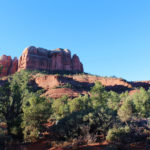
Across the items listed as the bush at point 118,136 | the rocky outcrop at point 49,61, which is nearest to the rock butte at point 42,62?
the rocky outcrop at point 49,61

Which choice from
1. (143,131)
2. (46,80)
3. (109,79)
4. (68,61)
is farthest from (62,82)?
(143,131)

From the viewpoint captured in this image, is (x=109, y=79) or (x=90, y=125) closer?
(x=90, y=125)

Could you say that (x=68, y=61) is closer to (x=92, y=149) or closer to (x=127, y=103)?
(x=127, y=103)

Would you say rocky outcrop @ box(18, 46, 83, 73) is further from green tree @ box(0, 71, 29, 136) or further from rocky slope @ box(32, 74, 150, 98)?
green tree @ box(0, 71, 29, 136)

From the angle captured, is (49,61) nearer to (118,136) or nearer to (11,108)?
(11,108)

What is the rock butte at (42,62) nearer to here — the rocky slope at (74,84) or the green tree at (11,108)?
the rocky slope at (74,84)

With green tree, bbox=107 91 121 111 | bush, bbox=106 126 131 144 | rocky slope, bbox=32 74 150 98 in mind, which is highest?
rocky slope, bbox=32 74 150 98

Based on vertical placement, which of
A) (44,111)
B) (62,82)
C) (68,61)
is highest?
(68,61)

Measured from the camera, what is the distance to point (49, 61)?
88250 millimetres

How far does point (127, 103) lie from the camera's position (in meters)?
20.3

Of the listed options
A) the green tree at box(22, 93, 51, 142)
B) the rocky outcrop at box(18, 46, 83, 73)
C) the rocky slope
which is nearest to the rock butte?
the rocky outcrop at box(18, 46, 83, 73)

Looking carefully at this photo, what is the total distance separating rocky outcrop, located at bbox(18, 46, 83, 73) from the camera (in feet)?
274

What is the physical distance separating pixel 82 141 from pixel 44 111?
4.48 meters

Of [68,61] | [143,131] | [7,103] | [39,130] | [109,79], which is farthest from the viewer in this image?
[68,61]
